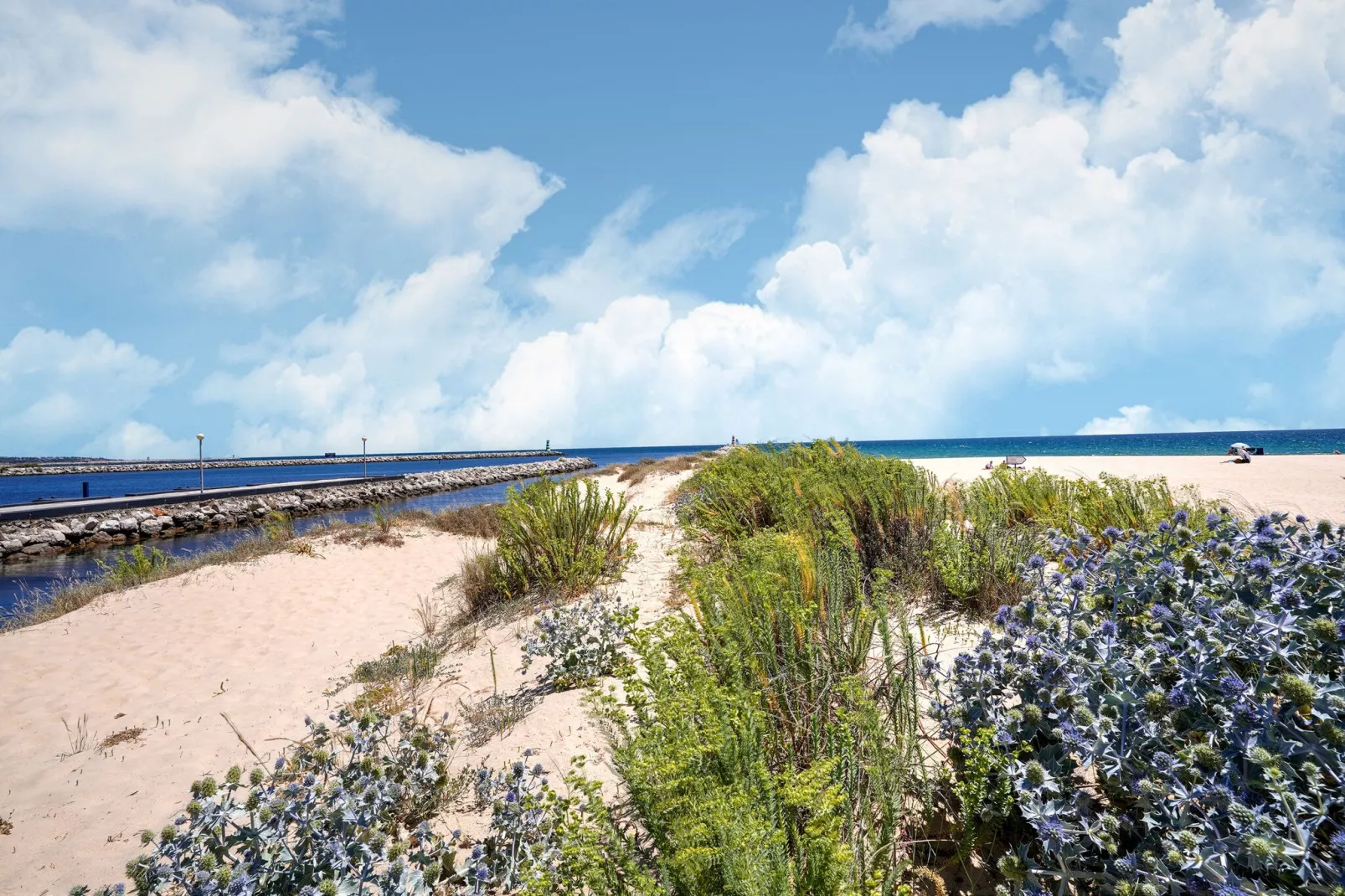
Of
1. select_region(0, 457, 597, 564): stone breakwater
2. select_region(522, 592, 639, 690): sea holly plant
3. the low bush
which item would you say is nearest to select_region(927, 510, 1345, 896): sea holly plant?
the low bush

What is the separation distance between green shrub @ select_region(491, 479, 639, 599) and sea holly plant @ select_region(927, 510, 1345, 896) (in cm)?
447

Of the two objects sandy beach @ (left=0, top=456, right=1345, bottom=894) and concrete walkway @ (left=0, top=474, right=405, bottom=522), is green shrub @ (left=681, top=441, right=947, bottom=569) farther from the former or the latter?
concrete walkway @ (left=0, top=474, right=405, bottom=522)

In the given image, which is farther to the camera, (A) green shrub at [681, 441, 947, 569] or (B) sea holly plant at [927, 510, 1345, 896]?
(A) green shrub at [681, 441, 947, 569]

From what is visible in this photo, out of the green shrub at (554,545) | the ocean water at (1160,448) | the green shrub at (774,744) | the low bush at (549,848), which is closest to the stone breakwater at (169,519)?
the green shrub at (554,545)

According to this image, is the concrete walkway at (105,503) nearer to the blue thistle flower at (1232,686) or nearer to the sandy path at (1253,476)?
the sandy path at (1253,476)

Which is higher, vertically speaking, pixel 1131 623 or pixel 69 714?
Answer: pixel 1131 623

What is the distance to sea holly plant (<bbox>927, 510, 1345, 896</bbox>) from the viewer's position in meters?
1.44

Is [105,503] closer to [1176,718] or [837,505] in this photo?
[837,505]

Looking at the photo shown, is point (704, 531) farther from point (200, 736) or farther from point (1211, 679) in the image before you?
point (1211, 679)

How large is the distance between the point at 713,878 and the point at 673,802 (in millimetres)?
223

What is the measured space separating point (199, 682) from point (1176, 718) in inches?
262

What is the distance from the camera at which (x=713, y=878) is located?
1.69m

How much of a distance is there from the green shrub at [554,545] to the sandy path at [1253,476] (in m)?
4.93

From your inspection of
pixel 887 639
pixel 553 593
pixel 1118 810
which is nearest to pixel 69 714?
pixel 553 593
